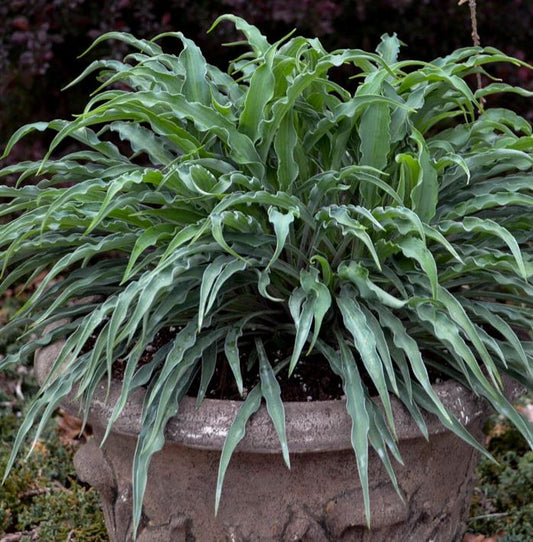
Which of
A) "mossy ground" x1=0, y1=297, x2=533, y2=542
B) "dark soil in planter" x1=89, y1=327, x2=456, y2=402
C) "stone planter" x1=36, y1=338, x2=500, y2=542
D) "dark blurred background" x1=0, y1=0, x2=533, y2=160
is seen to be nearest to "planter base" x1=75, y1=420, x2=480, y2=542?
"stone planter" x1=36, y1=338, x2=500, y2=542

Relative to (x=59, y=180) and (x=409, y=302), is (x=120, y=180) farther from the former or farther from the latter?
(x=409, y=302)

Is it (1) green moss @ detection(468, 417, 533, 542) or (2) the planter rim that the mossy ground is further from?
(2) the planter rim

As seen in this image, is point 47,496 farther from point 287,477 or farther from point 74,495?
point 287,477

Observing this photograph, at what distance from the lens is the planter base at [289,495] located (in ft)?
5.67

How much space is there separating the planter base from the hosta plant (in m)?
0.10

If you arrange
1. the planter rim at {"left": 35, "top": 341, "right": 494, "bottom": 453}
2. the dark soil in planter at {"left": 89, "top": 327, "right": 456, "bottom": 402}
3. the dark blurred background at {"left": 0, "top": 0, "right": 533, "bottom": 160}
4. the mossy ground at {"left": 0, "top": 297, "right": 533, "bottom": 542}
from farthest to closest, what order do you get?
1. the dark blurred background at {"left": 0, "top": 0, "right": 533, "bottom": 160}
2. the mossy ground at {"left": 0, "top": 297, "right": 533, "bottom": 542}
3. the dark soil in planter at {"left": 89, "top": 327, "right": 456, "bottom": 402}
4. the planter rim at {"left": 35, "top": 341, "right": 494, "bottom": 453}

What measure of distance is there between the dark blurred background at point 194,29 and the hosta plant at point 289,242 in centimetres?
130

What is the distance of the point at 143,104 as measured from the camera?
1.77 metres

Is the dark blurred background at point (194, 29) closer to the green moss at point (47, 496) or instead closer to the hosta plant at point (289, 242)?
the green moss at point (47, 496)

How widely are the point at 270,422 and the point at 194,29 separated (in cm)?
231

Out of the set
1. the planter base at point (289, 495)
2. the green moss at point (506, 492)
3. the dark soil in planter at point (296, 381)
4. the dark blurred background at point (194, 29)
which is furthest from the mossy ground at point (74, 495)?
the dark blurred background at point (194, 29)

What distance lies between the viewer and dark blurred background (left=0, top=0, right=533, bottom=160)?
10.7 ft

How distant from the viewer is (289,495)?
1.73 m

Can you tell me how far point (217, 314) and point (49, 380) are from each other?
1.22ft
